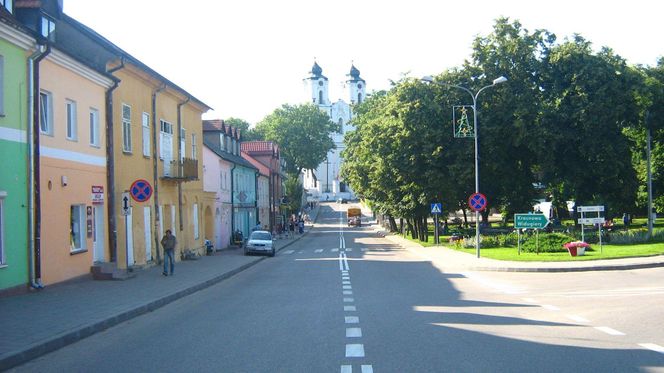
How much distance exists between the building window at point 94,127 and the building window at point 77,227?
2.39m

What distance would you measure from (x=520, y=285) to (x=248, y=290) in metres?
7.66

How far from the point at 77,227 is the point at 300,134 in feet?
290

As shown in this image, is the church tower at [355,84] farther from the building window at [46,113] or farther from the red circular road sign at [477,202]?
the building window at [46,113]

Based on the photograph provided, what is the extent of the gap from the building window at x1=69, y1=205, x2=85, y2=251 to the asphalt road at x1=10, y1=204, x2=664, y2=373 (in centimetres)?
425

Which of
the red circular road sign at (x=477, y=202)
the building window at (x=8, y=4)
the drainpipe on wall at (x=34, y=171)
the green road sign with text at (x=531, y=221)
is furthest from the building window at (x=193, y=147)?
the building window at (x=8, y=4)

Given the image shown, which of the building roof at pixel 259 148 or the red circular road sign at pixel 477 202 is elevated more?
the building roof at pixel 259 148

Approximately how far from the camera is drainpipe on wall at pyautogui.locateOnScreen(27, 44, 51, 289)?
1667 centimetres

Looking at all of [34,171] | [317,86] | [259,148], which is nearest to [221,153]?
[34,171]

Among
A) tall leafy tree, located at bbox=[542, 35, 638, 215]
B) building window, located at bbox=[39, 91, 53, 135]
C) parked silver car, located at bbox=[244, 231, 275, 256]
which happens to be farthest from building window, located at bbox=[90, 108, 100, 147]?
tall leafy tree, located at bbox=[542, 35, 638, 215]

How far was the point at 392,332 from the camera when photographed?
35.5ft

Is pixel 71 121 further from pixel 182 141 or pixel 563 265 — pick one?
pixel 563 265

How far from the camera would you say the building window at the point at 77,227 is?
65.4 ft

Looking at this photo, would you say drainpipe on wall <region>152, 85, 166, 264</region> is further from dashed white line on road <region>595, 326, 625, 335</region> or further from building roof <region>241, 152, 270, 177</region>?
building roof <region>241, 152, 270, 177</region>

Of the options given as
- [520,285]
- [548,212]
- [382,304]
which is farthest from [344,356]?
[548,212]
